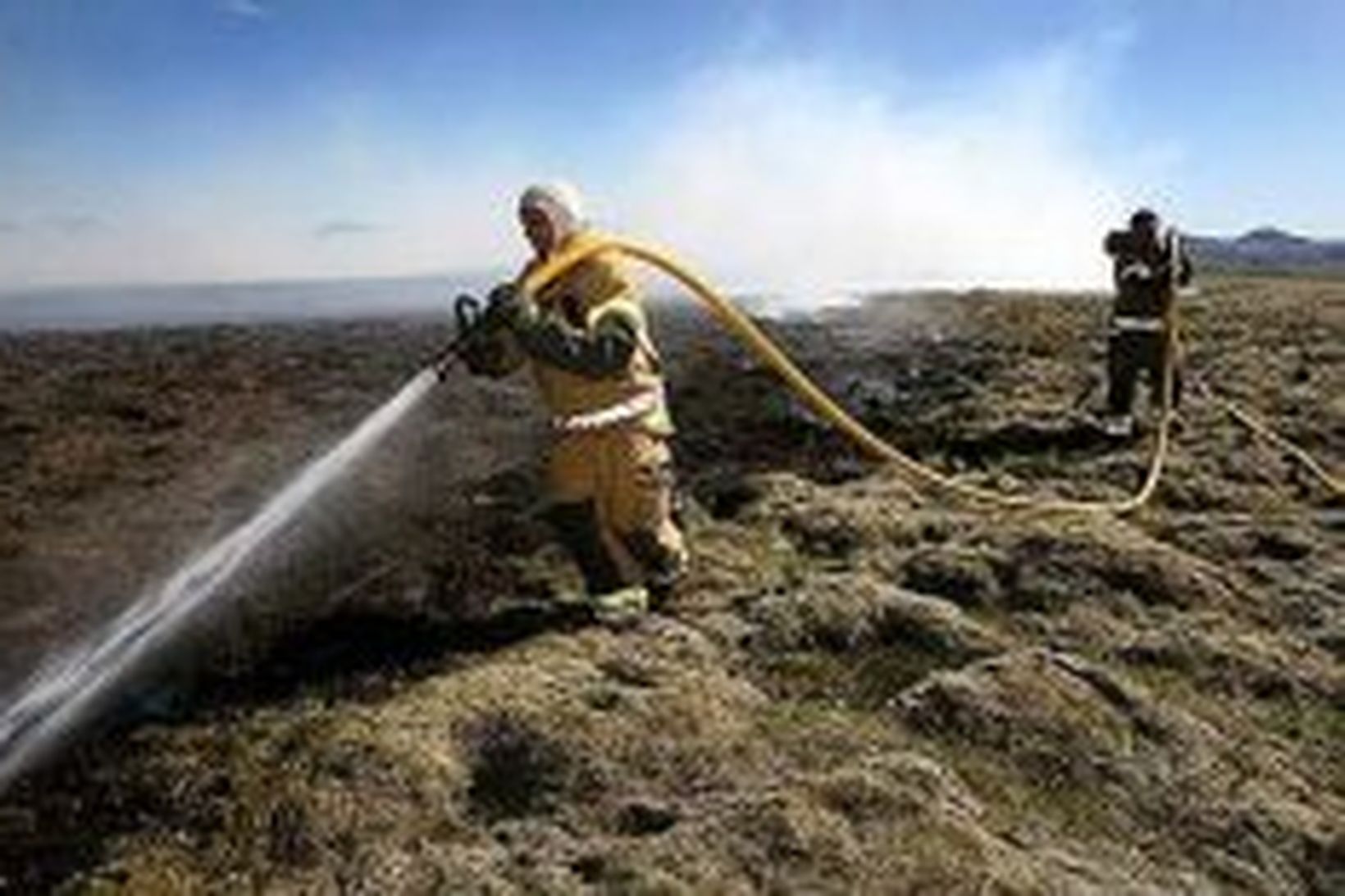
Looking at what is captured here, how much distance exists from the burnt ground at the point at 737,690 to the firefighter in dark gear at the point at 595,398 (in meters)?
0.42

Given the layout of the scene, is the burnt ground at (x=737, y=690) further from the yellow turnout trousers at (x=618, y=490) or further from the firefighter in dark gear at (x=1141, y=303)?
the firefighter in dark gear at (x=1141, y=303)

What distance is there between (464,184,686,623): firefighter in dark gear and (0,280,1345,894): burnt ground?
0.42 metres

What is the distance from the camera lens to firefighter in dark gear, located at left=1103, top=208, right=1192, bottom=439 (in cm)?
1809

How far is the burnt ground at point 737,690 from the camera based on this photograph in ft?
23.6

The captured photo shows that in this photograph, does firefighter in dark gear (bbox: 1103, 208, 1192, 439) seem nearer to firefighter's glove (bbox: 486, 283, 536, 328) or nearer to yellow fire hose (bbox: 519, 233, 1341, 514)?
yellow fire hose (bbox: 519, 233, 1341, 514)

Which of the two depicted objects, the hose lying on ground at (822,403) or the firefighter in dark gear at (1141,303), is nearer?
the hose lying on ground at (822,403)

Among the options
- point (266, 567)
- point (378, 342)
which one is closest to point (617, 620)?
point (266, 567)

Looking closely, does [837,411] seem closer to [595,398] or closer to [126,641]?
[595,398]

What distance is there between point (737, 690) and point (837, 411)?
3826 millimetres

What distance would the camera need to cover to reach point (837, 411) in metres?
12.4

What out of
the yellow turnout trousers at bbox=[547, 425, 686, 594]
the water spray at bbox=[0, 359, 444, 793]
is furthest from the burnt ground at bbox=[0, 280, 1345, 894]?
the yellow turnout trousers at bbox=[547, 425, 686, 594]

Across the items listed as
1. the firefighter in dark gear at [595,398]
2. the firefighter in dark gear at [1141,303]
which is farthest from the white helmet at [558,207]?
the firefighter in dark gear at [1141,303]

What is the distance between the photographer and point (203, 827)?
7297mm

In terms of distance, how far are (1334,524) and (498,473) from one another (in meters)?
6.97
